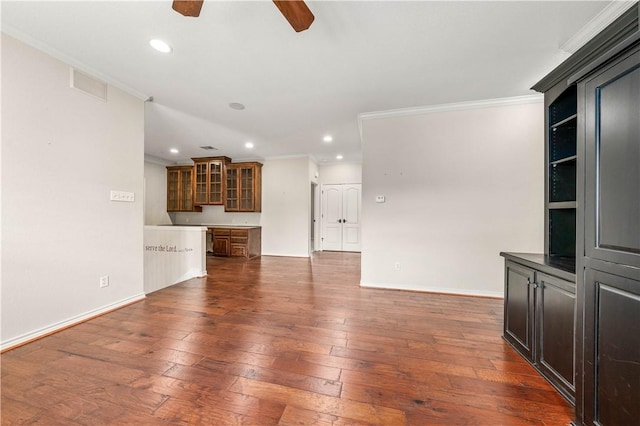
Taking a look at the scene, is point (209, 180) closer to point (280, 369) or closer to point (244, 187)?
point (244, 187)

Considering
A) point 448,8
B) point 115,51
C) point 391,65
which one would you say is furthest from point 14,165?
point 448,8

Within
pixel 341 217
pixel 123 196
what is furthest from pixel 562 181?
pixel 341 217

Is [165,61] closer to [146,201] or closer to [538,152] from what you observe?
[538,152]

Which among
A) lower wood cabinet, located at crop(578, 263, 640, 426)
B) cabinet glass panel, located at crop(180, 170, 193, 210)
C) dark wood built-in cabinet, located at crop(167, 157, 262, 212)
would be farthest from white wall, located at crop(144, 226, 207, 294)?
lower wood cabinet, located at crop(578, 263, 640, 426)

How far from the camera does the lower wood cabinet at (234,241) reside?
6.05 m

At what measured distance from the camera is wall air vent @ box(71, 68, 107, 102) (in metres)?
2.41

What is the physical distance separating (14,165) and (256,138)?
3347 mm

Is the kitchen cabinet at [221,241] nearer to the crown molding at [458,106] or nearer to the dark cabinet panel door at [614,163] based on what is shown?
the crown molding at [458,106]

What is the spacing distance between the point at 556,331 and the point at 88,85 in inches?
184

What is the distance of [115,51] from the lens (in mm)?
2234

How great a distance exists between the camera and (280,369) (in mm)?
1741

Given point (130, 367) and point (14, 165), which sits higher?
point (14, 165)

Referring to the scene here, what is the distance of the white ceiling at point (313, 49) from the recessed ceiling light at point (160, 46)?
2.2 inches

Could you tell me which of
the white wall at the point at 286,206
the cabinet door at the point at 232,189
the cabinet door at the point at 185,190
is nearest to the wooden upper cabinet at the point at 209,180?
the cabinet door at the point at 232,189
